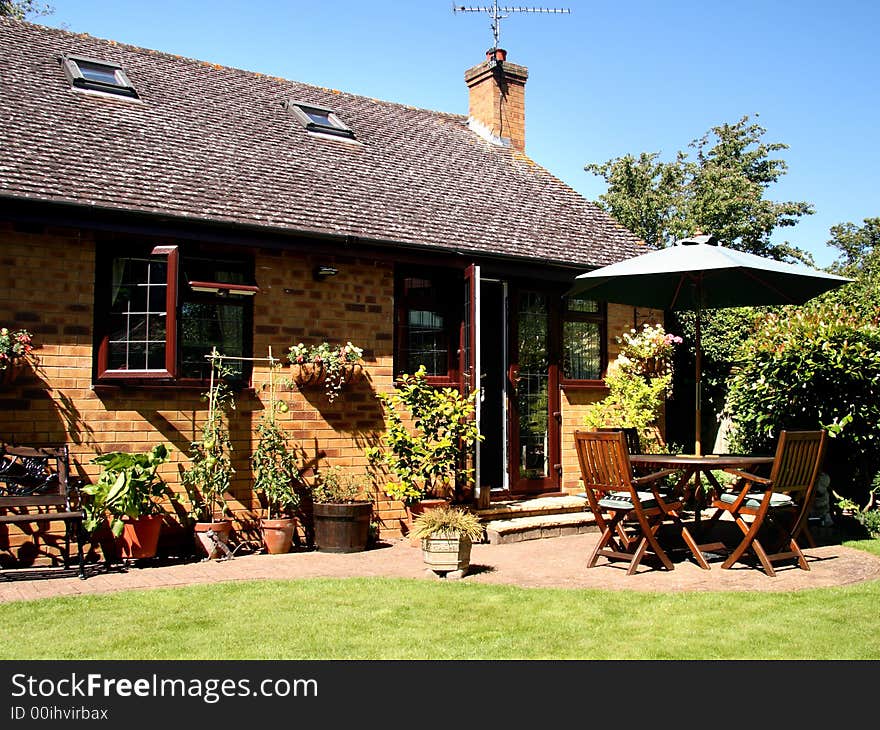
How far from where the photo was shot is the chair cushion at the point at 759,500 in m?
7.14

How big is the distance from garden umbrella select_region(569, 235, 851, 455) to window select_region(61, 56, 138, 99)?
6003mm

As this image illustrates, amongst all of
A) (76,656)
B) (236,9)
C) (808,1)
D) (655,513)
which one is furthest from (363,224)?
(76,656)

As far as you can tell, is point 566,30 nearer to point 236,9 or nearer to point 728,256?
point 236,9

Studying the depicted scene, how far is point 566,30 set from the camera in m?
13.2

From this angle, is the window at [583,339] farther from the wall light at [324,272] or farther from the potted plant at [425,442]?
the wall light at [324,272]

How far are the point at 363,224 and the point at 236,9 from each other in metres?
2.68

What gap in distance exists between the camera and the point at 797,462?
719 cm

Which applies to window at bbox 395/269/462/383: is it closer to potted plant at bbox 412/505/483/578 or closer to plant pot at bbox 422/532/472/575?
potted plant at bbox 412/505/483/578

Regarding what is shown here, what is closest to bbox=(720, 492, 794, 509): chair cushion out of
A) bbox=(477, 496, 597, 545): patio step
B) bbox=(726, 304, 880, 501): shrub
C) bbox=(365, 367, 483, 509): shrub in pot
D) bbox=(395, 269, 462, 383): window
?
bbox=(726, 304, 880, 501): shrub

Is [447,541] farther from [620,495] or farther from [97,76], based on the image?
[97,76]

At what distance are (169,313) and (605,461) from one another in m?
4.06

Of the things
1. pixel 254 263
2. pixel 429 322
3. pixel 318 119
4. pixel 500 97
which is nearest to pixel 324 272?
pixel 254 263

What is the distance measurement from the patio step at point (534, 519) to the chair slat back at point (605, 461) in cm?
191

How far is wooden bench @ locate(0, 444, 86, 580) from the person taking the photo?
7.01m
